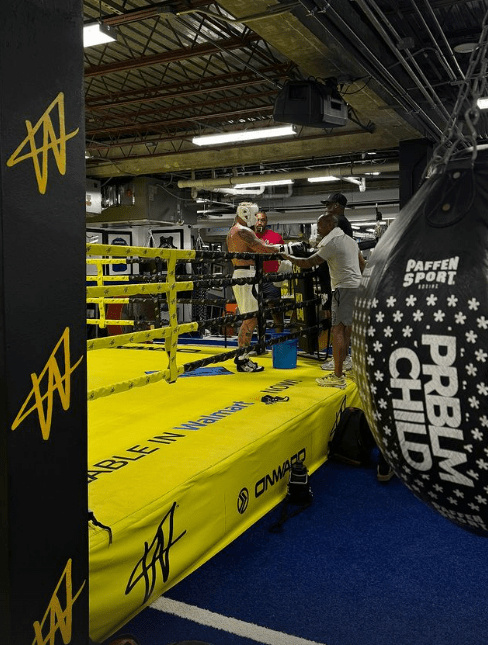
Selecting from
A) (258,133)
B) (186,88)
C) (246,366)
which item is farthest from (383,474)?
(186,88)

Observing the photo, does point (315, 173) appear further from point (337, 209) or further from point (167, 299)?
point (167, 299)

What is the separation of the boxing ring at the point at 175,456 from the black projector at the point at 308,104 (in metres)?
2.52

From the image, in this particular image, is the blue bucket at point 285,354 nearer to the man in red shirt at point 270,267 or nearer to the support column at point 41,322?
→ the man in red shirt at point 270,267

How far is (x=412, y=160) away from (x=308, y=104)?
429 cm

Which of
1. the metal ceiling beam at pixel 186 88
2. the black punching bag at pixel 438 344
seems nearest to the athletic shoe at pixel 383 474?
the black punching bag at pixel 438 344

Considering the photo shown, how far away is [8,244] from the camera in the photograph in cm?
148

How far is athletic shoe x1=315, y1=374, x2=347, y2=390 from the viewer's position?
4793 mm

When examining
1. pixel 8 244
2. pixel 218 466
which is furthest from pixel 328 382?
pixel 8 244

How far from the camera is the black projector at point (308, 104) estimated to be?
21.2 ft

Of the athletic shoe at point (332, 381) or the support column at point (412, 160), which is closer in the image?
the athletic shoe at point (332, 381)

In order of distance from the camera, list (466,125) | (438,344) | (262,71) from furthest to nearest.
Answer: (262,71) < (466,125) < (438,344)

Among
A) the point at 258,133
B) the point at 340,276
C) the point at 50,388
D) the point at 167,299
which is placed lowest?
the point at 50,388

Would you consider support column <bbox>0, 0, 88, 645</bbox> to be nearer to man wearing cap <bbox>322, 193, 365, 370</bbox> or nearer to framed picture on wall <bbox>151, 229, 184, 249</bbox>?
man wearing cap <bbox>322, 193, 365, 370</bbox>

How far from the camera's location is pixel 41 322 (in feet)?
5.24
